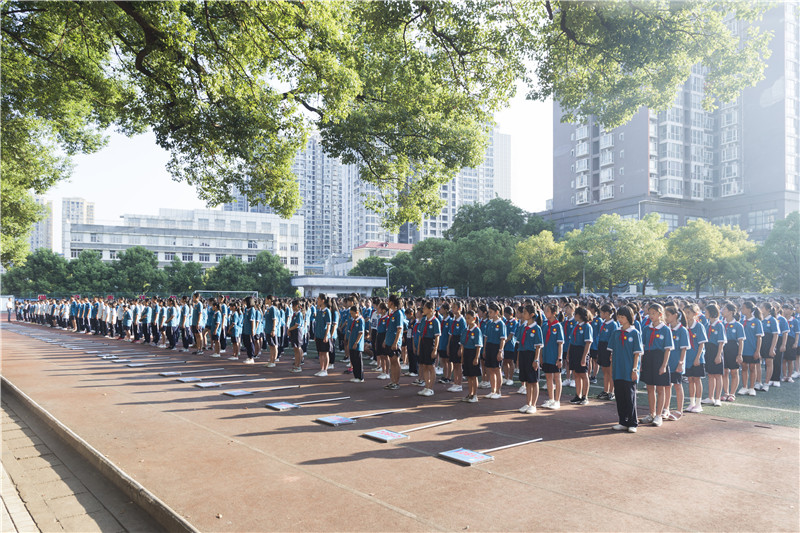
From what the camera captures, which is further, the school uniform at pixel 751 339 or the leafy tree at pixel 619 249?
the leafy tree at pixel 619 249

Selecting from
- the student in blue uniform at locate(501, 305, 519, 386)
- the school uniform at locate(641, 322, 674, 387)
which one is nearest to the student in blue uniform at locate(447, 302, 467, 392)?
the student in blue uniform at locate(501, 305, 519, 386)

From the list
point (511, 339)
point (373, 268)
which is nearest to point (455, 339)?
point (511, 339)

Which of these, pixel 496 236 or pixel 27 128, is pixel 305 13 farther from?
pixel 496 236

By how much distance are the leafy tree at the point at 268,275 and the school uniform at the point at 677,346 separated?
214ft

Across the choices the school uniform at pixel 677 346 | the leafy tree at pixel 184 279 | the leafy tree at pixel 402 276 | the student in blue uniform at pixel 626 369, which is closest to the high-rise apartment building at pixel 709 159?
the leafy tree at pixel 402 276

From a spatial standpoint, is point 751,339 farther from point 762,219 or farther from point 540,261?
point 762,219

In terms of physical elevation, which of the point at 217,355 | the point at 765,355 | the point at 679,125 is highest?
the point at 679,125

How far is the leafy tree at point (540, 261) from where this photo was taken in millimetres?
43812

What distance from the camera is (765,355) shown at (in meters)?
11.6

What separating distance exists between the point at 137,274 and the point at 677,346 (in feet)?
236

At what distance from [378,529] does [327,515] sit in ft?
1.74

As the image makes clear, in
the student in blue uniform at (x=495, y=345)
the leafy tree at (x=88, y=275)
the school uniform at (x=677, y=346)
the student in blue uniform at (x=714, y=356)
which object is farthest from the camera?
the leafy tree at (x=88, y=275)

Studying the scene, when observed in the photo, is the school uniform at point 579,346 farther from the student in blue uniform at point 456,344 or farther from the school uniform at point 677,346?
the student in blue uniform at point 456,344

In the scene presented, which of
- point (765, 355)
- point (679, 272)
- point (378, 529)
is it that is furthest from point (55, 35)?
point (679, 272)
